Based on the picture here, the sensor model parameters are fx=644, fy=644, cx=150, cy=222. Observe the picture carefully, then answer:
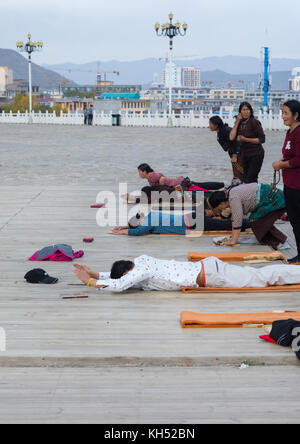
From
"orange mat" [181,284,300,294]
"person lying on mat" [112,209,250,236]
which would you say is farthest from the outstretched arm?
"person lying on mat" [112,209,250,236]

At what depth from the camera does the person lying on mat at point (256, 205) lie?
19.5 ft

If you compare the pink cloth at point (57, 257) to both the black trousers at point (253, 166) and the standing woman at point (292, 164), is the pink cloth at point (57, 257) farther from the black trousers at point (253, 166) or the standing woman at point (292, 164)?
the black trousers at point (253, 166)

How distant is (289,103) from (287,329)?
2179 mm

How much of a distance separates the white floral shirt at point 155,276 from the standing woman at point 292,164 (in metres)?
1.15

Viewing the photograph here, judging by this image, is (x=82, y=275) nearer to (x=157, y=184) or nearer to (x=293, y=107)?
(x=293, y=107)

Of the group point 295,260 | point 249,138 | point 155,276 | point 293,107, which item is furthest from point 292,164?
point 249,138

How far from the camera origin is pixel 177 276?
15.4ft

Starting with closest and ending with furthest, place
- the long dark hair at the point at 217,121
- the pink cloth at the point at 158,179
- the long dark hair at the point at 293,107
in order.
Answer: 1. the long dark hair at the point at 293,107
2. the long dark hair at the point at 217,121
3. the pink cloth at the point at 158,179

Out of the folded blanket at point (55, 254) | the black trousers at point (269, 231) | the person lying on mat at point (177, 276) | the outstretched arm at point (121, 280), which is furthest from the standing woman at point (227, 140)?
the outstretched arm at point (121, 280)

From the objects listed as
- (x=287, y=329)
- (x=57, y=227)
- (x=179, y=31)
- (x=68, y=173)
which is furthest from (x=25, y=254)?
(x=179, y=31)

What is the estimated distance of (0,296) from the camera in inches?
184

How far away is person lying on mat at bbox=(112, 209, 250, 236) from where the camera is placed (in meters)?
6.81

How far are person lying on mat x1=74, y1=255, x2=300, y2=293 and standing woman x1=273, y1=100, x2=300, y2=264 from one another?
2.35ft

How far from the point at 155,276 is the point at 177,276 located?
17cm
